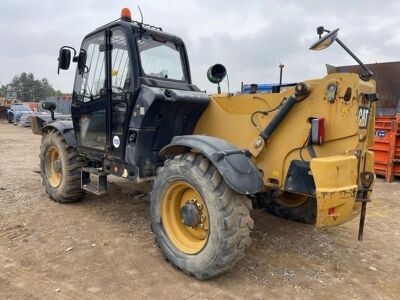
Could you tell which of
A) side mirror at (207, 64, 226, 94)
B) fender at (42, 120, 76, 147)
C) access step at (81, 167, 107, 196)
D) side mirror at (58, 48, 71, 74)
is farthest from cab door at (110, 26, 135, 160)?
fender at (42, 120, 76, 147)

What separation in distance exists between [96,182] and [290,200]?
2.57 meters

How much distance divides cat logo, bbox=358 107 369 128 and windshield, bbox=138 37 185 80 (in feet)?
7.72

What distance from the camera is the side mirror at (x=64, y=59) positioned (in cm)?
507

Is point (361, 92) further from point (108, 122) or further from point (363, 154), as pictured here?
point (108, 122)

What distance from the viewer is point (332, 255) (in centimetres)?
416

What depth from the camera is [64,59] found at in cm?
510

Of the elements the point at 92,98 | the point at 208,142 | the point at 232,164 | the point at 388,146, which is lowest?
the point at 388,146

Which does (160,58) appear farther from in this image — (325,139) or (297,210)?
A: (297,210)

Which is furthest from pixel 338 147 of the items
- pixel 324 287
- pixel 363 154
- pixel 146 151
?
pixel 146 151

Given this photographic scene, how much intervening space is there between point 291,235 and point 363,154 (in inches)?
60.3

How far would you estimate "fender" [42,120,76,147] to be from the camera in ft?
18.2

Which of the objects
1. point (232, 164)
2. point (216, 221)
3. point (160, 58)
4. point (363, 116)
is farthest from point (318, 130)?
point (160, 58)

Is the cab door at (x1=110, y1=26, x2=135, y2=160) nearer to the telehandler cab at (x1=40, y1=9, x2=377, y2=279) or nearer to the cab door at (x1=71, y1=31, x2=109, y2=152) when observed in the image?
the telehandler cab at (x1=40, y1=9, x2=377, y2=279)

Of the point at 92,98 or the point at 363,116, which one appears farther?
the point at 92,98
